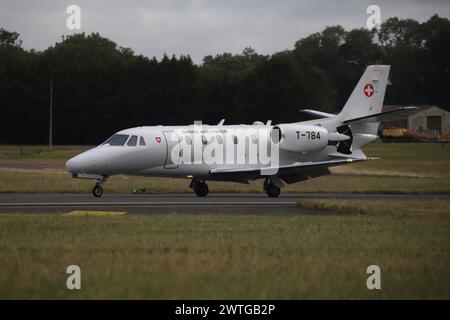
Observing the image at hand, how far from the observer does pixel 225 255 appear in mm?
14719

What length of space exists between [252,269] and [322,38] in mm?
124627

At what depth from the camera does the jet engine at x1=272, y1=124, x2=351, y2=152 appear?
3294 cm

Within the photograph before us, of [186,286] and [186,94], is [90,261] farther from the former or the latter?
[186,94]

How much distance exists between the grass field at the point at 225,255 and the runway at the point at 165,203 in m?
2.78

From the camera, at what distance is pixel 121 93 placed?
86.1m

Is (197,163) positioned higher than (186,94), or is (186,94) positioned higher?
(186,94)

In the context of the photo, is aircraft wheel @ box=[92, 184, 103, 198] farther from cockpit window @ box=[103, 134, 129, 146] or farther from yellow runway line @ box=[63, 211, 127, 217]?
yellow runway line @ box=[63, 211, 127, 217]

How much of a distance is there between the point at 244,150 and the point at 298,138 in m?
2.05

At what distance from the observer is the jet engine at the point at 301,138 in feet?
108

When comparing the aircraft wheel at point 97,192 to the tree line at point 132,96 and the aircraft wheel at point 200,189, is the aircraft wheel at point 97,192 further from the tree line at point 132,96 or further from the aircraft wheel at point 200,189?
the tree line at point 132,96

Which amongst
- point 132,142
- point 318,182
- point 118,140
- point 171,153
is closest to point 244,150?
point 171,153

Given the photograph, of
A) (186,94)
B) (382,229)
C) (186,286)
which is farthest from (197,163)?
(186,94)
